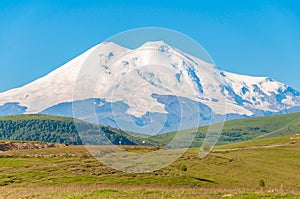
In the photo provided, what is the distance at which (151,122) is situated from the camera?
1718 inches

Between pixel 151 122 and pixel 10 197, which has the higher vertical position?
pixel 151 122

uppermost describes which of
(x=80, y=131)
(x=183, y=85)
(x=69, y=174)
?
(x=183, y=85)

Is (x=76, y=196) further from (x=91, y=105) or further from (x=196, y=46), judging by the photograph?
(x=196, y=46)

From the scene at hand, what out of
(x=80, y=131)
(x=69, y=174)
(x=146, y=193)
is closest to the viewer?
(x=146, y=193)

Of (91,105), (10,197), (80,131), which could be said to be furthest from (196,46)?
(10,197)

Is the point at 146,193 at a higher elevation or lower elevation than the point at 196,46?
lower

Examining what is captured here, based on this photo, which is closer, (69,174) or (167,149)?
(167,149)

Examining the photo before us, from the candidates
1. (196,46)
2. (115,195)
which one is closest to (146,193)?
(115,195)

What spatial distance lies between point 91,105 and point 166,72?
25.3 feet

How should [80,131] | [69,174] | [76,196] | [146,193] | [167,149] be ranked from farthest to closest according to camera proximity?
[69,174]
[80,131]
[167,149]
[146,193]
[76,196]

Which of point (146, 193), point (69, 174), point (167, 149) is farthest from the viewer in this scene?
point (69, 174)

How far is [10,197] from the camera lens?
40.5m

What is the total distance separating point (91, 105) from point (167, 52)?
868 cm

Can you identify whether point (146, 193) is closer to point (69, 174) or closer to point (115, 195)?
point (115, 195)
